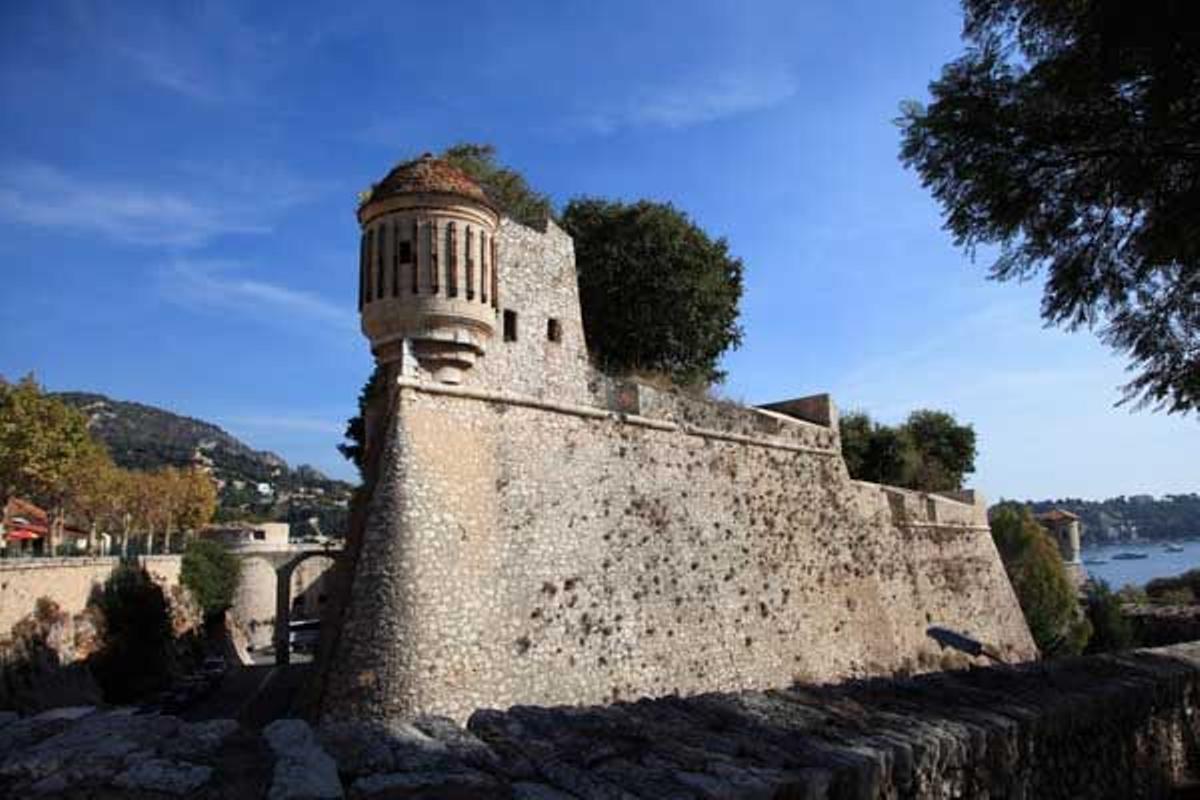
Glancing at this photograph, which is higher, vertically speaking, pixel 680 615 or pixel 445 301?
A: pixel 445 301

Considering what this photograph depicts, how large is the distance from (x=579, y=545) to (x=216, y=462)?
186174 millimetres

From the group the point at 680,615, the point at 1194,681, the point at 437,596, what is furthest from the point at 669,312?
the point at 1194,681

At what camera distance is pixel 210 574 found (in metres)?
35.7

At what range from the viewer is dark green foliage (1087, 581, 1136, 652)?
113 ft

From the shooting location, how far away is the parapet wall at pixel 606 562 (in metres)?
10.9

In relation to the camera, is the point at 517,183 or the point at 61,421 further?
the point at 61,421

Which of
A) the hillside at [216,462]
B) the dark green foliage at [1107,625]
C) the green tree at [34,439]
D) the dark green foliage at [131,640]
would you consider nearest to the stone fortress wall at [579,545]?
the dark green foliage at [131,640]

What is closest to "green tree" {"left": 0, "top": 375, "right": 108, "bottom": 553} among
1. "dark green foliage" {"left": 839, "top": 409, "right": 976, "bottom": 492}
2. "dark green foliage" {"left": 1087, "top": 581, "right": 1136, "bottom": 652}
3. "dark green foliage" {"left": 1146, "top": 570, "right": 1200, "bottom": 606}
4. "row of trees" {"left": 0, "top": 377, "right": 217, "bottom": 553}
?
"row of trees" {"left": 0, "top": 377, "right": 217, "bottom": 553}

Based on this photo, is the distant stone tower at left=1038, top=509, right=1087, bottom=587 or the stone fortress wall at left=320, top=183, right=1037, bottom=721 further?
the distant stone tower at left=1038, top=509, right=1087, bottom=587

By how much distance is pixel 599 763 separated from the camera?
11.8ft

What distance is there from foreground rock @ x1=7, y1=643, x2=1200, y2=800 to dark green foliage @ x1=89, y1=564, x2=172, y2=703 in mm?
26041

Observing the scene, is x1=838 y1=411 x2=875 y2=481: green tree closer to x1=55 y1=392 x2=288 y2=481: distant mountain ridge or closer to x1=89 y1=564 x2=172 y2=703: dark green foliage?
x1=89 y1=564 x2=172 y2=703: dark green foliage

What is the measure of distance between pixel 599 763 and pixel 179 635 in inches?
1316

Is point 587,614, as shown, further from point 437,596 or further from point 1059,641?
point 1059,641
